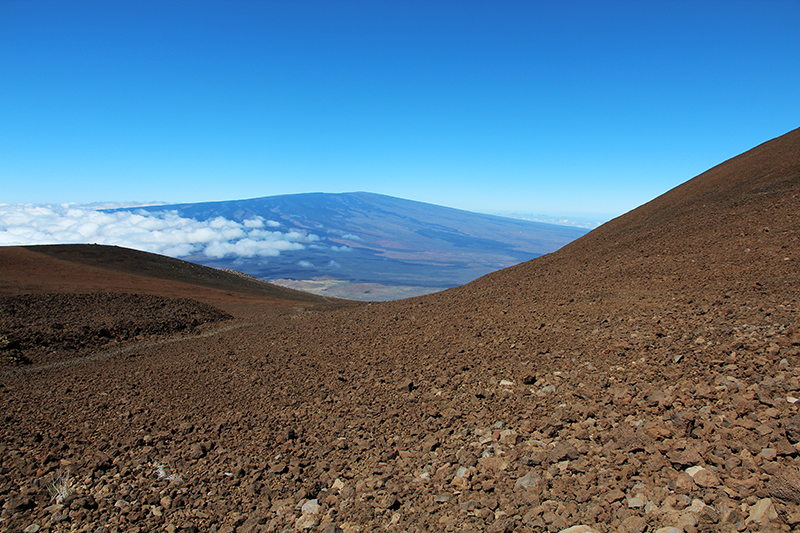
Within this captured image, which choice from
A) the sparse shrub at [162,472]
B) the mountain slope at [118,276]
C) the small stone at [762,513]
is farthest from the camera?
the mountain slope at [118,276]

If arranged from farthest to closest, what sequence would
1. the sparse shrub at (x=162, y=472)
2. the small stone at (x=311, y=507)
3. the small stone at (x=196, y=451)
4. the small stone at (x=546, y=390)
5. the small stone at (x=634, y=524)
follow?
the small stone at (x=546, y=390), the small stone at (x=196, y=451), the sparse shrub at (x=162, y=472), the small stone at (x=311, y=507), the small stone at (x=634, y=524)

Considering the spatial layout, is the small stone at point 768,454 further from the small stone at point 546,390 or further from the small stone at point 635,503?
the small stone at point 546,390

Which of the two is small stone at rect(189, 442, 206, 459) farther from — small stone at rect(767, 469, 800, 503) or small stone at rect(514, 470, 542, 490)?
small stone at rect(767, 469, 800, 503)

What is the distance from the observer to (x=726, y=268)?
7.53 m

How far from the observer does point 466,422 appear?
4.30 metres

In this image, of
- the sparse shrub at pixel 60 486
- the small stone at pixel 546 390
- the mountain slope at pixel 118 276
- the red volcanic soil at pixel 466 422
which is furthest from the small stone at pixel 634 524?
the mountain slope at pixel 118 276

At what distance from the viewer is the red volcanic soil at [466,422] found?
9.33ft

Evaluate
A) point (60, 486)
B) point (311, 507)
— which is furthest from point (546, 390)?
point (60, 486)

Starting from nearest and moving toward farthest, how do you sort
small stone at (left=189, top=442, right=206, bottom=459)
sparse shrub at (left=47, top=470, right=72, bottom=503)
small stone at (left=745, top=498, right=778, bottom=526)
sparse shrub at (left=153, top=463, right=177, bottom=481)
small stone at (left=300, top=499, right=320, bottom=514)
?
small stone at (left=745, top=498, right=778, bottom=526)
small stone at (left=300, top=499, right=320, bottom=514)
sparse shrub at (left=47, top=470, right=72, bottom=503)
sparse shrub at (left=153, top=463, right=177, bottom=481)
small stone at (left=189, top=442, right=206, bottom=459)

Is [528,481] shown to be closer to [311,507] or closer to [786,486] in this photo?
[786,486]

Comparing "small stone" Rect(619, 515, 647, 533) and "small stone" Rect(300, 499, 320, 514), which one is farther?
"small stone" Rect(300, 499, 320, 514)

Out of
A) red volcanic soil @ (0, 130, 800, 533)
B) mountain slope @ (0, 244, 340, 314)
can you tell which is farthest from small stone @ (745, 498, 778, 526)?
mountain slope @ (0, 244, 340, 314)

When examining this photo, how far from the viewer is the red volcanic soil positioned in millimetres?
2844

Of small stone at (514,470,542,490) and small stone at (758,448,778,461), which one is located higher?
small stone at (758,448,778,461)
